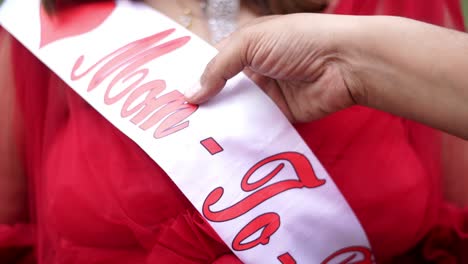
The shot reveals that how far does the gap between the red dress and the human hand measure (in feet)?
0.28

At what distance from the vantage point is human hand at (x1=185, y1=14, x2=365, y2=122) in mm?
689

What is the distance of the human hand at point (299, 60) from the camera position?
0.69 metres

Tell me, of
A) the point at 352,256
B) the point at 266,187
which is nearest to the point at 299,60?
the point at 266,187

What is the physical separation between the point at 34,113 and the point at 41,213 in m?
0.14

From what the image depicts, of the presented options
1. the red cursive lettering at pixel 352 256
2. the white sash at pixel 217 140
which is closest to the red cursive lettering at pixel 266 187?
the white sash at pixel 217 140

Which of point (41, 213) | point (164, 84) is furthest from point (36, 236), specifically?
point (164, 84)

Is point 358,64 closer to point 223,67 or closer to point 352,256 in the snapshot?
point 223,67

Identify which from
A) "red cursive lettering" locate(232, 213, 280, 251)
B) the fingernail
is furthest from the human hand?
"red cursive lettering" locate(232, 213, 280, 251)

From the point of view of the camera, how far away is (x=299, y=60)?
0.70 metres

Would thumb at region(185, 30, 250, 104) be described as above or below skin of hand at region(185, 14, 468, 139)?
above

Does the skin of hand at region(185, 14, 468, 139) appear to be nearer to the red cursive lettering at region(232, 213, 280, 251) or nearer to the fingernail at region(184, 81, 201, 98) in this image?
the fingernail at region(184, 81, 201, 98)

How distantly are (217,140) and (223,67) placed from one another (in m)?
0.10

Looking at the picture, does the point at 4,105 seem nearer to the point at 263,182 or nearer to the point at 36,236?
the point at 36,236

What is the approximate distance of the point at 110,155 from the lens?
2.51ft
